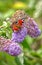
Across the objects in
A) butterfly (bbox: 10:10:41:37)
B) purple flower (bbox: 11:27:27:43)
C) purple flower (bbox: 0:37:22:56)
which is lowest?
purple flower (bbox: 0:37:22:56)

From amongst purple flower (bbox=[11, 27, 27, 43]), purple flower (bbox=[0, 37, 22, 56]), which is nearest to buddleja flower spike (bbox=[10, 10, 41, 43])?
purple flower (bbox=[11, 27, 27, 43])

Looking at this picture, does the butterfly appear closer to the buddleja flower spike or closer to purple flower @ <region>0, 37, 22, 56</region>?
the buddleja flower spike

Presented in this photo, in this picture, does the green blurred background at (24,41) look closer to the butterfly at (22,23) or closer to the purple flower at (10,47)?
the butterfly at (22,23)

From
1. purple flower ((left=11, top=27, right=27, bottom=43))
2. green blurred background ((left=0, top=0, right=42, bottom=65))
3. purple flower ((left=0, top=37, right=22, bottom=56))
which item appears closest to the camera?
purple flower ((left=0, top=37, right=22, bottom=56))

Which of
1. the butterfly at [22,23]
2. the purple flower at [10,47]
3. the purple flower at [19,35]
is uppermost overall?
the butterfly at [22,23]

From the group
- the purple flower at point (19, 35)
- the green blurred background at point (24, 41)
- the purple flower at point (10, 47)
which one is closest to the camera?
the purple flower at point (10, 47)

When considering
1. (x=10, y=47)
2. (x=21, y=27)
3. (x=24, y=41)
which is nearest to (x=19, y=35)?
(x=21, y=27)

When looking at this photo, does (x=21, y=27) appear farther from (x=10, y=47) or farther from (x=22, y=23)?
(x=10, y=47)

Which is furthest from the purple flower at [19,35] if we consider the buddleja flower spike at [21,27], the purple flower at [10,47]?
the purple flower at [10,47]

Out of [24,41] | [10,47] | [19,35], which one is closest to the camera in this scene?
[10,47]
